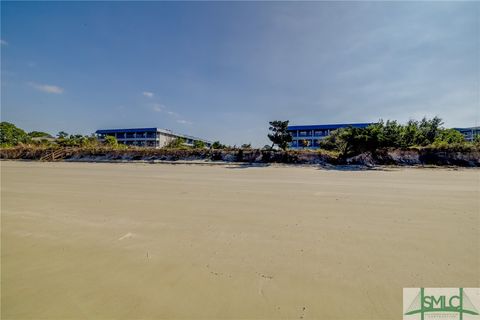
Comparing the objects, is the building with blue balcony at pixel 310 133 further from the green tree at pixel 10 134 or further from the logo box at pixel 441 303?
the green tree at pixel 10 134

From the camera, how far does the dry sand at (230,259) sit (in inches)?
74.5

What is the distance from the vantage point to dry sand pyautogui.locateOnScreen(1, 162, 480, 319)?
189cm

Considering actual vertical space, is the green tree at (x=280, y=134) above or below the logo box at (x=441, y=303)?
above

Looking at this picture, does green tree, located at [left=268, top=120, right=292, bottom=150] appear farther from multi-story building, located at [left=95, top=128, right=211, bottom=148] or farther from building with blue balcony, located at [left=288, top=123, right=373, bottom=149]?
multi-story building, located at [left=95, top=128, right=211, bottom=148]

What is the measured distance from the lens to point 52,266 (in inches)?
99.4

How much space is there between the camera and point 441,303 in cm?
197

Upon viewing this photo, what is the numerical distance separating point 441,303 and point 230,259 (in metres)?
2.20

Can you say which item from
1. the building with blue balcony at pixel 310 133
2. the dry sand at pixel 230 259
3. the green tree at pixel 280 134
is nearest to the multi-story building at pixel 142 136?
the building with blue balcony at pixel 310 133

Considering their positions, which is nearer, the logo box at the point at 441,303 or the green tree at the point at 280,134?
the logo box at the point at 441,303

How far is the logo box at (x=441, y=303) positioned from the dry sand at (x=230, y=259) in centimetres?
9

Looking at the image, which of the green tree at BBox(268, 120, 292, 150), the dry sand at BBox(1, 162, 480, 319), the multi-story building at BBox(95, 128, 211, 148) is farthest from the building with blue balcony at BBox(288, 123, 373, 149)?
the dry sand at BBox(1, 162, 480, 319)

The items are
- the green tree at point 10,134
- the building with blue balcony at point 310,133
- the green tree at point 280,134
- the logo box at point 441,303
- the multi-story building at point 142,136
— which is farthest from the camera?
the multi-story building at point 142,136

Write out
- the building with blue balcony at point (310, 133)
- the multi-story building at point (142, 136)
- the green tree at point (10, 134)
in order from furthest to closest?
1. the multi-story building at point (142, 136)
2. the building with blue balcony at point (310, 133)
3. the green tree at point (10, 134)

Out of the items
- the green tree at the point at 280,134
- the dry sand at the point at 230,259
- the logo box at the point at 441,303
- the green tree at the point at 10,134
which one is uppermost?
the green tree at the point at 10,134
